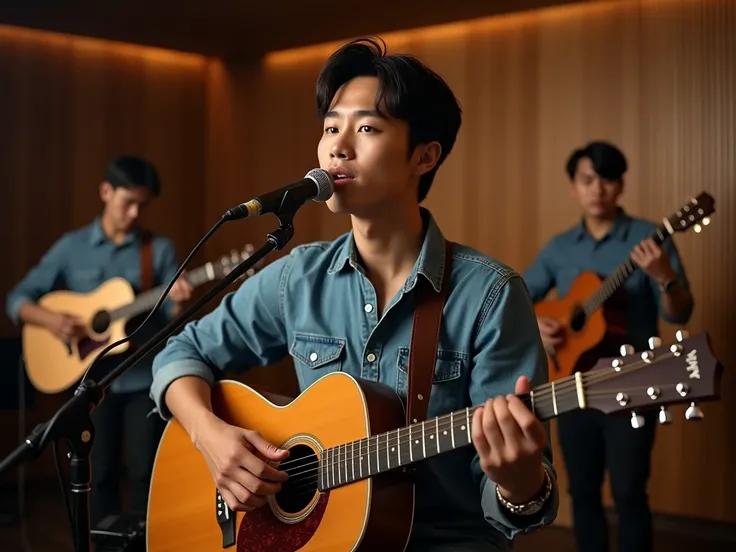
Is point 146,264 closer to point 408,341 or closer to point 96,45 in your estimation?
point 96,45

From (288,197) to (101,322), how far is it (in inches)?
122

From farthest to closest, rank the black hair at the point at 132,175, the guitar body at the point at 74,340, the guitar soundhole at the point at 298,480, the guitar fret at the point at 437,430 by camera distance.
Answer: the guitar body at the point at 74,340, the black hair at the point at 132,175, the guitar soundhole at the point at 298,480, the guitar fret at the point at 437,430

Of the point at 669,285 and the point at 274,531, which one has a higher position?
the point at 669,285

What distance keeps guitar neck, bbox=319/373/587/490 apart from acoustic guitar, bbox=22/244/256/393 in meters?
2.54

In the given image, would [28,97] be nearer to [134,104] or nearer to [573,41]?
[134,104]

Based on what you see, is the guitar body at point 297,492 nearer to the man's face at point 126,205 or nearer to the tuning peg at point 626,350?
the tuning peg at point 626,350

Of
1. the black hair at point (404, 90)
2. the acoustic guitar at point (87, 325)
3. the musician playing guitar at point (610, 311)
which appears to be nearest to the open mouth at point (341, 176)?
the black hair at point (404, 90)

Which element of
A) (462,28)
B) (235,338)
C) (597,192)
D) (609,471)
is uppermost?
(462,28)

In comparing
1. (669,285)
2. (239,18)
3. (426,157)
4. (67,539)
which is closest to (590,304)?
(669,285)

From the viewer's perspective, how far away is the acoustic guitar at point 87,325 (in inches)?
174

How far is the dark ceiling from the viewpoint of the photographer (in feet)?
17.2

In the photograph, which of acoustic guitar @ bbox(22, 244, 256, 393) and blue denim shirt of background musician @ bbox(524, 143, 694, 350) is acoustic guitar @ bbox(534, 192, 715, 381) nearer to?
blue denim shirt of background musician @ bbox(524, 143, 694, 350)

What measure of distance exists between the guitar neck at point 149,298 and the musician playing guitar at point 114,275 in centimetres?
6

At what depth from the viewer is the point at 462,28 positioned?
5.49 m
